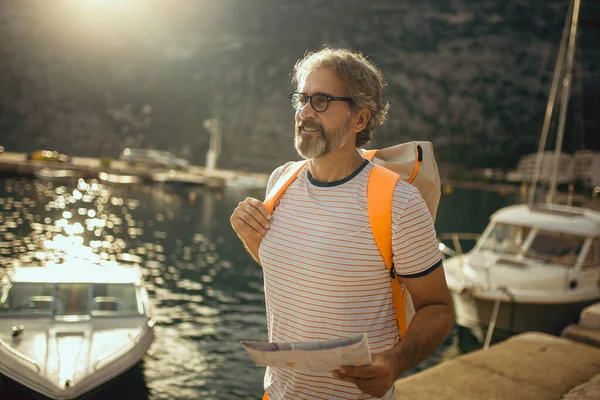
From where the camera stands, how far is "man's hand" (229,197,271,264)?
256 cm

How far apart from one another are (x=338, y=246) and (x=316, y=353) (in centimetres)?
55

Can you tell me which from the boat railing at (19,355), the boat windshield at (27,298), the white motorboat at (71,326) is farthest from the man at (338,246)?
the boat windshield at (27,298)

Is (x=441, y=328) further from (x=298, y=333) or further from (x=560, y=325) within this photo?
(x=560, y=325)

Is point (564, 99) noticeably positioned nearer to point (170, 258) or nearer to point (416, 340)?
point (170, 258)

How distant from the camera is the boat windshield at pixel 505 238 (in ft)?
52.1

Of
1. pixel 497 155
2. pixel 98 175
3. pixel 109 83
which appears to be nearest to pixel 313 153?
pixel 98 175

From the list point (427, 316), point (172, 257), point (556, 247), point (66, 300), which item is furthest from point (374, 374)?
point (172, 257)

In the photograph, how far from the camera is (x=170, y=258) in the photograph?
2459cm

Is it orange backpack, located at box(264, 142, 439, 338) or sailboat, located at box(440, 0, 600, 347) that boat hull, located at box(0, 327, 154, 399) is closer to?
sailboat, located at box(440, 0, 600, 347)

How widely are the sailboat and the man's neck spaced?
11.8 metres

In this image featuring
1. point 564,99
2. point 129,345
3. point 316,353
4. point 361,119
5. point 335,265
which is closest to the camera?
point 316,353

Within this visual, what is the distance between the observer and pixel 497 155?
10094 cm

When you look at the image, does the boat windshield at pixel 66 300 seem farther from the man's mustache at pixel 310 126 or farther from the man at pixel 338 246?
the man's mustache at pixel 310 126

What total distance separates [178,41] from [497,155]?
61.2 meters
